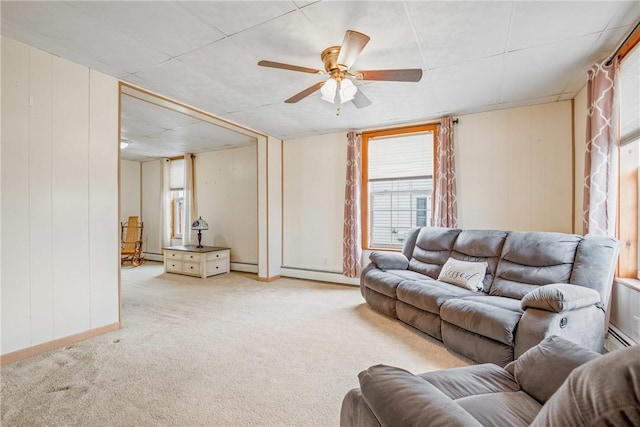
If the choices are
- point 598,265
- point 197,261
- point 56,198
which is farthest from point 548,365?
point 197,261

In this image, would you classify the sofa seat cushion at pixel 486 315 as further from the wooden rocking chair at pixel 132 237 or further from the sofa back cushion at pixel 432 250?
the wooden rocking chair at pixel 132 237

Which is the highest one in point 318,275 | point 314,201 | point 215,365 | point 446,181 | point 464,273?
point 446,181

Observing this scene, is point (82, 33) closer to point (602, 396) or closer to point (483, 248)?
point (602, 396)

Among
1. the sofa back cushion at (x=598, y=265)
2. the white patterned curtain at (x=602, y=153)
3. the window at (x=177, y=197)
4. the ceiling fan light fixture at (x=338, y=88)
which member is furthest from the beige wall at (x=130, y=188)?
the white patterned curtain at (x=602, y=153)

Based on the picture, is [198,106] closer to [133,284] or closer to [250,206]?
[250,206]

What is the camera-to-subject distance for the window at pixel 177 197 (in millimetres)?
7383

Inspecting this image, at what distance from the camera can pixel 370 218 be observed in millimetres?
5055

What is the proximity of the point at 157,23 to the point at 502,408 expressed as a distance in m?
3.06

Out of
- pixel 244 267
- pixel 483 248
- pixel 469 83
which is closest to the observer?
pixel 469 83

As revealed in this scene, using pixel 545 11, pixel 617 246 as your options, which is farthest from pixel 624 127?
pixel 545 11

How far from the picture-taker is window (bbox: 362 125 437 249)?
4.61 meters

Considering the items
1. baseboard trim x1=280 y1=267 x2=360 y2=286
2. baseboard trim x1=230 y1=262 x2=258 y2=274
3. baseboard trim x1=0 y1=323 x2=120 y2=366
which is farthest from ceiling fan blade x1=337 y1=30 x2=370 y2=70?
baseboard trim x1=230 y1=262 x2=258 y2=274

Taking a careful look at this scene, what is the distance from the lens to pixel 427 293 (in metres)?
2.90

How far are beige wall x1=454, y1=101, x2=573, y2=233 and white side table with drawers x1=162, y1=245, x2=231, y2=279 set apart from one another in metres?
4.47
